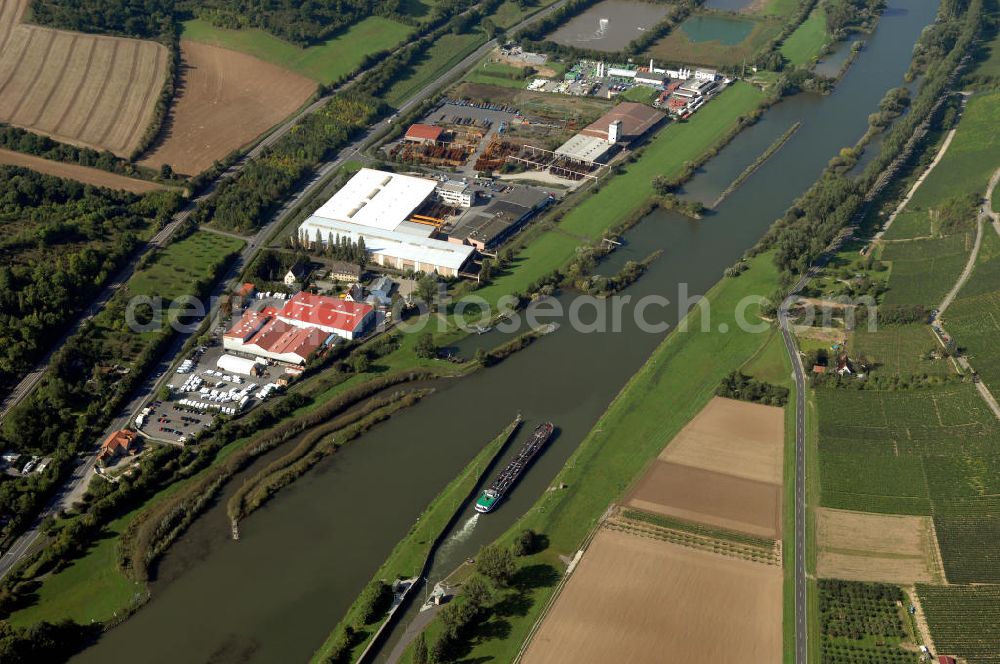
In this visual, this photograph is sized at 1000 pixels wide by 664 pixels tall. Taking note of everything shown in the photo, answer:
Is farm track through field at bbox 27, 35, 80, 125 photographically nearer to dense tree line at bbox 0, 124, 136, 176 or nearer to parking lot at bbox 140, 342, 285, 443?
dense tree line at bbox 0, 124, 136, 176

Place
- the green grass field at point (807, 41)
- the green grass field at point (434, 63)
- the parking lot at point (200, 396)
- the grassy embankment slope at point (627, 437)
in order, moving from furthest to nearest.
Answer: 1. the green grass field at point (807, 41)
2. the green grass field at point (434, 63)
3. the parking lot at point (200, 396)
4. the grassy embankment slope at point (627, 437)

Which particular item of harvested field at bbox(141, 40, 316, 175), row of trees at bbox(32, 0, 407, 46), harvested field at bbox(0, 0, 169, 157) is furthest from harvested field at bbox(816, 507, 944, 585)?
row of trees at bbox(32, 0, 407, 46)

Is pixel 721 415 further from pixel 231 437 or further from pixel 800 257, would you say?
pixel 231 437

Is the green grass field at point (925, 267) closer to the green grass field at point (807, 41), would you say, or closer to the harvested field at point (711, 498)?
the harvested field at point (711, 498)

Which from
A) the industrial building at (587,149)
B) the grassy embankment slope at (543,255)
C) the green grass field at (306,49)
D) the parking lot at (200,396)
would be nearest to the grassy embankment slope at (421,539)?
the grassy embankment slope at (543,255)

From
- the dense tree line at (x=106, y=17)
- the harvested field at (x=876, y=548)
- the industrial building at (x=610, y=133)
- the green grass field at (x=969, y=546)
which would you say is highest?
the dense tree line at (x=106, y=17)

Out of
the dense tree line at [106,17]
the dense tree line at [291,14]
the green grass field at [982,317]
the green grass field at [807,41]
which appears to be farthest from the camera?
the green grass field at [807,41]

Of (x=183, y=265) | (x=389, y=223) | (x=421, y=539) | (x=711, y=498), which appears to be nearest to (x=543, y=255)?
(x=389, y=223)

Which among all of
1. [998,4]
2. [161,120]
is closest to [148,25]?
[161,120]

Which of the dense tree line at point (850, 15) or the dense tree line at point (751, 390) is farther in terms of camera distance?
the dense tree line at point (850, 15)
